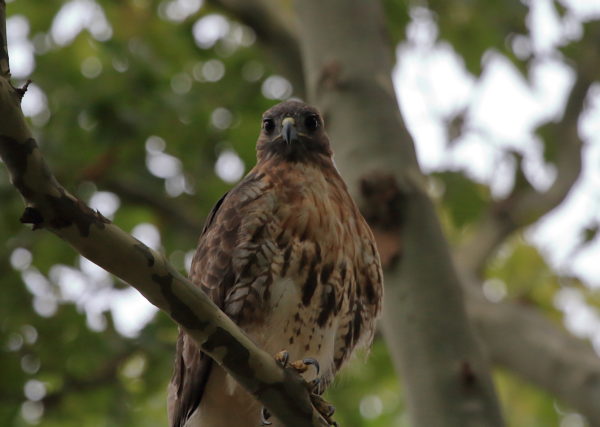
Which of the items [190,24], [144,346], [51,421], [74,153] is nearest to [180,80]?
[190,24]

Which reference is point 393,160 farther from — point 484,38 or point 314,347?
point 484,38

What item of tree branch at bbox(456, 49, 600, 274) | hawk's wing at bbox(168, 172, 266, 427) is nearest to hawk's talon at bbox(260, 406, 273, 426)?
hawk's wing at bbox(168, 172, 266, 427)

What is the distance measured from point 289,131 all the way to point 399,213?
2.11ft

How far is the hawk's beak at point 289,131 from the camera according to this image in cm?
427

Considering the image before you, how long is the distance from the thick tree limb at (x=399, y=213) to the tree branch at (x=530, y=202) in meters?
2.36

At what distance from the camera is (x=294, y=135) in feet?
14.1

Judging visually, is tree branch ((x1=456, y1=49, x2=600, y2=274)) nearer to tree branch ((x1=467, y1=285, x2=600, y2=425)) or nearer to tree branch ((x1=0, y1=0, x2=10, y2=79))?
tree branch ((x1=467, y1=285, x2=600, y2=425))

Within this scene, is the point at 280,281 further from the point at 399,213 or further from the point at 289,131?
the point at 289,131

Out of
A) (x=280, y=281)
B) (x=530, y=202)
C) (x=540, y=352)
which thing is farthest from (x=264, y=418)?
(x=530, y=202)

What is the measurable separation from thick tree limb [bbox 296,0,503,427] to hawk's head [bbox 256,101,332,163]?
0.09 meters

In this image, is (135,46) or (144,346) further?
(135,46)

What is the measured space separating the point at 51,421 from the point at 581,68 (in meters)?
4.74

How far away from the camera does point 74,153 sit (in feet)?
18.8

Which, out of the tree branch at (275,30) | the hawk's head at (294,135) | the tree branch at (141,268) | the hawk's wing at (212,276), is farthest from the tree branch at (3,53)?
the tree branch at (275,30)
